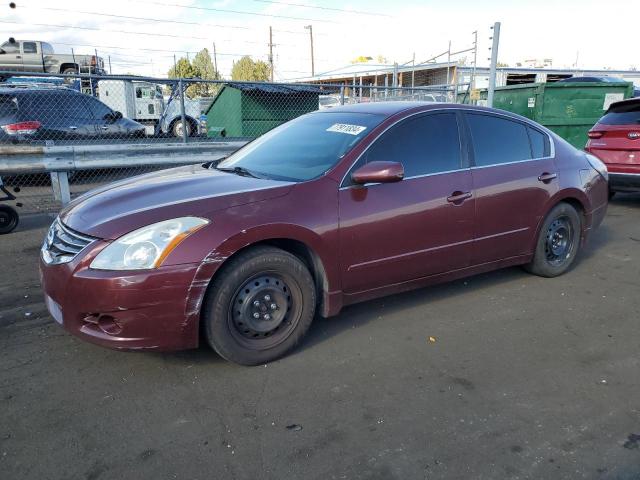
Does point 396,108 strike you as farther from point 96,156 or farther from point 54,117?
point 54,117

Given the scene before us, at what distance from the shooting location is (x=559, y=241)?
4965 millimetres

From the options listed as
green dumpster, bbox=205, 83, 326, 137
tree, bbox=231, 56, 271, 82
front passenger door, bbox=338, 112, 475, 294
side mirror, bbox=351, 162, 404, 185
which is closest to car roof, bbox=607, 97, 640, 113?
front passenger door, bbox=338, 112, 475, 294

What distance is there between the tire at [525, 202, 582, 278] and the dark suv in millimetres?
8534

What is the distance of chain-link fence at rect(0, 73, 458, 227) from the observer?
6867mm

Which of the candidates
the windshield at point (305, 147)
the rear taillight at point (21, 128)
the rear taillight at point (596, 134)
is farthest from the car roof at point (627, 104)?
the rear taillight at point (21, 128)

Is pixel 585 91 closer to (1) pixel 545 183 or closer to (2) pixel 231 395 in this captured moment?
(1) pixel 545 183

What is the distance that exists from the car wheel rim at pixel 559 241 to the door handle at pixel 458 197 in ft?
4.10

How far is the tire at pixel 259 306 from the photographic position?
3072mm

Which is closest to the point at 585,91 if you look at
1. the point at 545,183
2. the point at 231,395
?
the point at 545,183

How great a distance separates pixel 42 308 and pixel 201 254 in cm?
199

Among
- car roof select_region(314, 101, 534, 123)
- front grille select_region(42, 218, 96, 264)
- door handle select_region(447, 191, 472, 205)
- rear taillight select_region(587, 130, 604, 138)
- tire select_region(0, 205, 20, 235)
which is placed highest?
car roof select_region(314, 101, 534, 123)

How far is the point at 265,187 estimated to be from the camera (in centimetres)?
335

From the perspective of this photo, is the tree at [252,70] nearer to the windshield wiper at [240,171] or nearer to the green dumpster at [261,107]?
the green dumpster at [261,107]

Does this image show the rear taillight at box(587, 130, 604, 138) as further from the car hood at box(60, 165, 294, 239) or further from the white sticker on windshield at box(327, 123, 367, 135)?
the car hood at box(60, 165, 294, 239)
